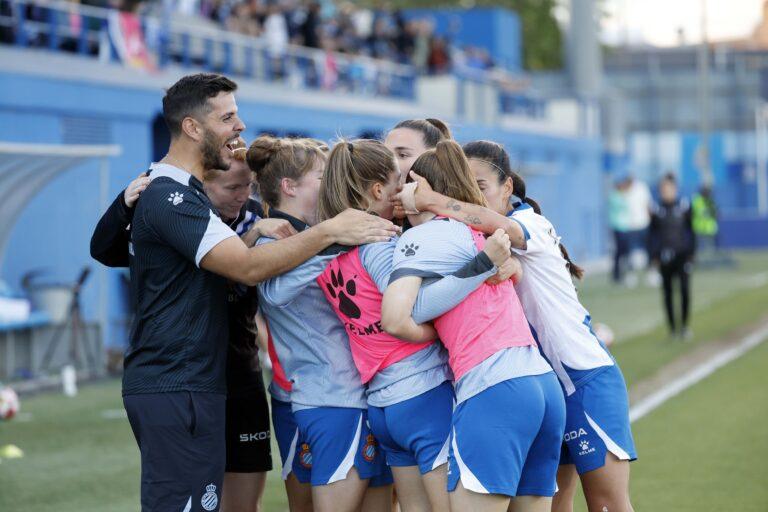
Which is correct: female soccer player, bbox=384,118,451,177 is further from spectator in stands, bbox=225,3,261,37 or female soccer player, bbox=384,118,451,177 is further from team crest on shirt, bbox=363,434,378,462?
spectator in stands, bbox=225,3,261,37

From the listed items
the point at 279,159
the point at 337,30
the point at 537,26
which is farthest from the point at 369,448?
the point at 537,26

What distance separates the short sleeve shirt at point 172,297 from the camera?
4.43 meters

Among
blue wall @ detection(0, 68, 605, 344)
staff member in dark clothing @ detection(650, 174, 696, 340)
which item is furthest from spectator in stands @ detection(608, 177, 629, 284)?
staff member in dark clothing @ detection(650, 174, 696, 340)

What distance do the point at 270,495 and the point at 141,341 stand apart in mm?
3795

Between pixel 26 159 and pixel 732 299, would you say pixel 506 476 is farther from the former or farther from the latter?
pixel 732 299

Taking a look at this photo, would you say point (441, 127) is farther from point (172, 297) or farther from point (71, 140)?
point (71, 140)

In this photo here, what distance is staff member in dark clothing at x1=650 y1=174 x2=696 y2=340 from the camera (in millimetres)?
16516

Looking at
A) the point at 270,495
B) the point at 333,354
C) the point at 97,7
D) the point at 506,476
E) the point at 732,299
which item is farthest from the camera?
the point at 732,299

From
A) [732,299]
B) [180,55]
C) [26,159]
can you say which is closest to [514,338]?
[26,159]

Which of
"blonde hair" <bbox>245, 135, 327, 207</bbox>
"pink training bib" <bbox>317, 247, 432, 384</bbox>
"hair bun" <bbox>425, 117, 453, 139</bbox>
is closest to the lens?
"pink training bib" <bbox>317, 247, 432, 384</bbox>

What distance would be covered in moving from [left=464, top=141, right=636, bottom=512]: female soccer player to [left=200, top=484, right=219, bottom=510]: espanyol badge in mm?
1449

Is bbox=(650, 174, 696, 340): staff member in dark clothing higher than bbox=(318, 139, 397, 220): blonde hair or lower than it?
lower

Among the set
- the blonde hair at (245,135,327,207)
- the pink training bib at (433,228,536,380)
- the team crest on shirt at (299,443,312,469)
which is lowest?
the team crest on shirt at (299,443,312,469)

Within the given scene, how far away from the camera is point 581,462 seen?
5191 millimetres
